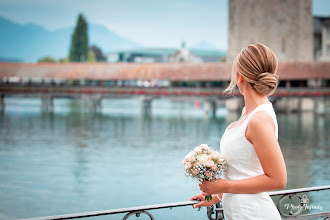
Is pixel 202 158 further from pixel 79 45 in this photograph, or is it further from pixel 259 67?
pixel 79 45

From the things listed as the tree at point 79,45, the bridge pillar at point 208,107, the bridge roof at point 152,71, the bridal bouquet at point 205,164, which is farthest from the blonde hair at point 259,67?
the tree at point 79,45

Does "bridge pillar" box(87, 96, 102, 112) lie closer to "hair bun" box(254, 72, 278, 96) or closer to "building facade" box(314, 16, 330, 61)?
"building facade" box(314, 16, 330, 61)

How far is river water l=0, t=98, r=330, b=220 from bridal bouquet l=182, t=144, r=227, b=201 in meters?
2.29

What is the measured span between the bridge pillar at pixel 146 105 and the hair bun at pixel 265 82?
4093 cm

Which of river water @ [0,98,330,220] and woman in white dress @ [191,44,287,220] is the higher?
woman in white dress @ [191,44,287,220]

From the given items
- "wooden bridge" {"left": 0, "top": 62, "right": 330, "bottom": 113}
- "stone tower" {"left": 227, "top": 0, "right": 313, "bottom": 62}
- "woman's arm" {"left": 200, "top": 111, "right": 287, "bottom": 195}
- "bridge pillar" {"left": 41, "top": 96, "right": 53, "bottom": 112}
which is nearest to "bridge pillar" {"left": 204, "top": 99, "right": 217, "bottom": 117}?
"wooden bridge" {"left": 0, "top": 62, "right": 330, "bottom": 113}

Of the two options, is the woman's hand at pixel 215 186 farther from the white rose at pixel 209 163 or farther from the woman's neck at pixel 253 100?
the woman's neck at pixel 253 100

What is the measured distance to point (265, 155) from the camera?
215cm

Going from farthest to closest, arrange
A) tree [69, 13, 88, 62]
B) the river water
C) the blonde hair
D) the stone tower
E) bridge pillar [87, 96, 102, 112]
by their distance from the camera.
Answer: tree [69, 13, 88, 62], the stone tower, bridge pillar [87, 96, 102, 112], the river water, the blonde hair

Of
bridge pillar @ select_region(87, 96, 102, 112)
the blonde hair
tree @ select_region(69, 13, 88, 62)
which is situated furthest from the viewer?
tree @ select_region(69, 13, 88, 62)

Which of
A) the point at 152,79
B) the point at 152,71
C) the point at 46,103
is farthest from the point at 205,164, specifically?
the point at 46,103

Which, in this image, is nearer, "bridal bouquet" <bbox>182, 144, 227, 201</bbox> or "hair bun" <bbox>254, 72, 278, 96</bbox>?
"hair bun" <bbox>254, 72, 278, 96</bbox>

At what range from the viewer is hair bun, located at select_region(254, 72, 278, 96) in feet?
7.45

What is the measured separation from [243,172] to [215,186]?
149 millimetres
